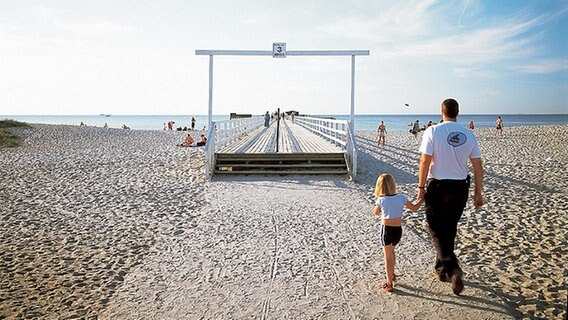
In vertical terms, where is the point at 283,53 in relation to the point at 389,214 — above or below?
above

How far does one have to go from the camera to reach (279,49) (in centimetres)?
1284

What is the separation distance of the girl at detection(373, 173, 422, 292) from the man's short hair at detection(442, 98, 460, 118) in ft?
2.50

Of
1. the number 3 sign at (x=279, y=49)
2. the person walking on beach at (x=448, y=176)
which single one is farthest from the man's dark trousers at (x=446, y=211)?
the number 3 sign at (x=279, y=49)

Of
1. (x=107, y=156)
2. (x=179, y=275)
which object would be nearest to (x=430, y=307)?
(x=179, y=275)

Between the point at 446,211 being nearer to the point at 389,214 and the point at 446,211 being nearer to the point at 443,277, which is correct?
the point at 389,214

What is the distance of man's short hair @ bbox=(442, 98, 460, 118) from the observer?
3879mm

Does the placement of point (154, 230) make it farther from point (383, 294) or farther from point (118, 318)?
point (383, 294)

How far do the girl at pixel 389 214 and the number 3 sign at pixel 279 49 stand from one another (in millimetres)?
9479

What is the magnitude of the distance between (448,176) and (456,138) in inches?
13.2

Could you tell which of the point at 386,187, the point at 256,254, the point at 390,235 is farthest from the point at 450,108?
the point at 256,254

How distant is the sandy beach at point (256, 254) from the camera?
3713 mm

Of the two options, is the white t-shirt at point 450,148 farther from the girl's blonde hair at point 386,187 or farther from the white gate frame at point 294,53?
the white gate frame at point 294,53

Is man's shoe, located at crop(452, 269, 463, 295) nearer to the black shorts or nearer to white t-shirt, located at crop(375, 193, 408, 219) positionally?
the black shorts

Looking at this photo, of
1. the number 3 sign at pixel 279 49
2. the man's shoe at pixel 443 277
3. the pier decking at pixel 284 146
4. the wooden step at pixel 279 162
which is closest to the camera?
the man's shoe at pixel 443 277
